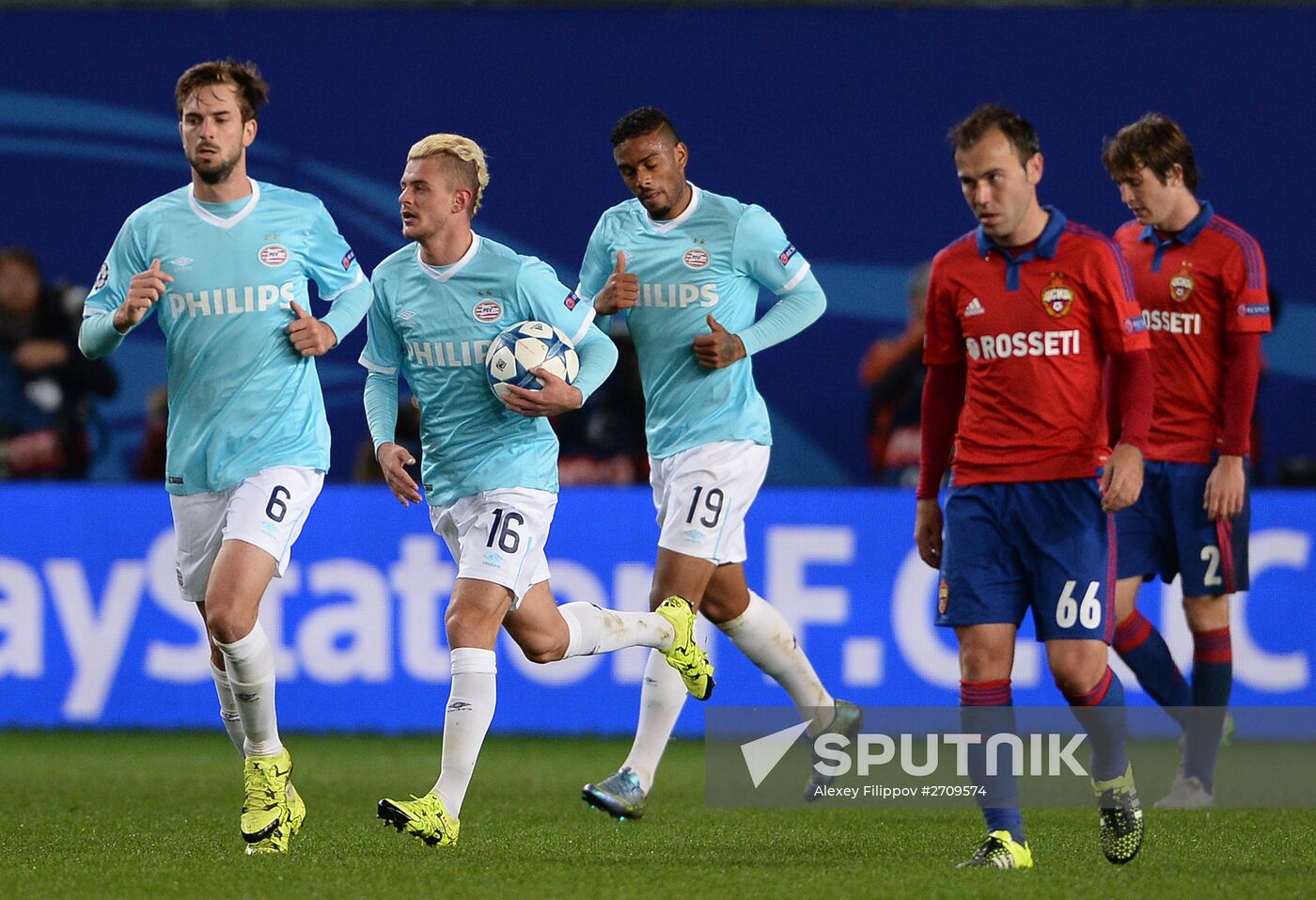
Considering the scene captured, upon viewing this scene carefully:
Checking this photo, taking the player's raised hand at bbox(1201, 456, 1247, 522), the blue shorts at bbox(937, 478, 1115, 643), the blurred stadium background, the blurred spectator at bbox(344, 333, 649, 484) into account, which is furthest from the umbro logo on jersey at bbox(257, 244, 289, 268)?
the blurred stadium background

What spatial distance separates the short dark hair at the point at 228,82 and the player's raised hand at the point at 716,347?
Result: 1656mm

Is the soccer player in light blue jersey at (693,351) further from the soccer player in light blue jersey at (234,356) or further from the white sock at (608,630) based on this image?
the soccer player in light blue jersey at (234,356)

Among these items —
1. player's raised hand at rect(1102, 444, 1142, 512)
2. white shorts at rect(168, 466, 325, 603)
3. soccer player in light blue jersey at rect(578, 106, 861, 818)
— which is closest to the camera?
player's raised hand at rect(1102, 444, 1142, 512)

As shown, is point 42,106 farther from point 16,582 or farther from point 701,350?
point 701,350

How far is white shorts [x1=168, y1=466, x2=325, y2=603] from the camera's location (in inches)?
230

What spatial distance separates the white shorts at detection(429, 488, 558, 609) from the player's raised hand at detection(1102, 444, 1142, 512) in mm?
1768

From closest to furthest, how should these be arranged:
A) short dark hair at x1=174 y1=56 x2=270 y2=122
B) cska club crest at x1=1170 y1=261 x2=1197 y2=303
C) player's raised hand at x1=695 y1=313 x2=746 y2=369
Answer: short dark hair at x1=174 y1=56 x2=270 y2=122 → player's raised hand at x1=695 y1=313 x2=746 y2=369 → cska club crest at x1=1170 y1=261 x2=1197 y2=303

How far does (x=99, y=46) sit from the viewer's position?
12883 millimetres

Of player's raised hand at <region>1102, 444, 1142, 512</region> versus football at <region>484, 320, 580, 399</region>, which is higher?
football at <region>484, 320, 580, 399</region>

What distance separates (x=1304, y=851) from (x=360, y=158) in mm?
8832

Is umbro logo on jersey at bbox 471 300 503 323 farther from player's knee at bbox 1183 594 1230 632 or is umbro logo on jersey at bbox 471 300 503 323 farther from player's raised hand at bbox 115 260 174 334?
player's knee at bbox 1183 594 1230 632

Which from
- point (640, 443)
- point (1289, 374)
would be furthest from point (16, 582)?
point (1289, 374)

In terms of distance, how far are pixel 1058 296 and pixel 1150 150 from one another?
173 cm
